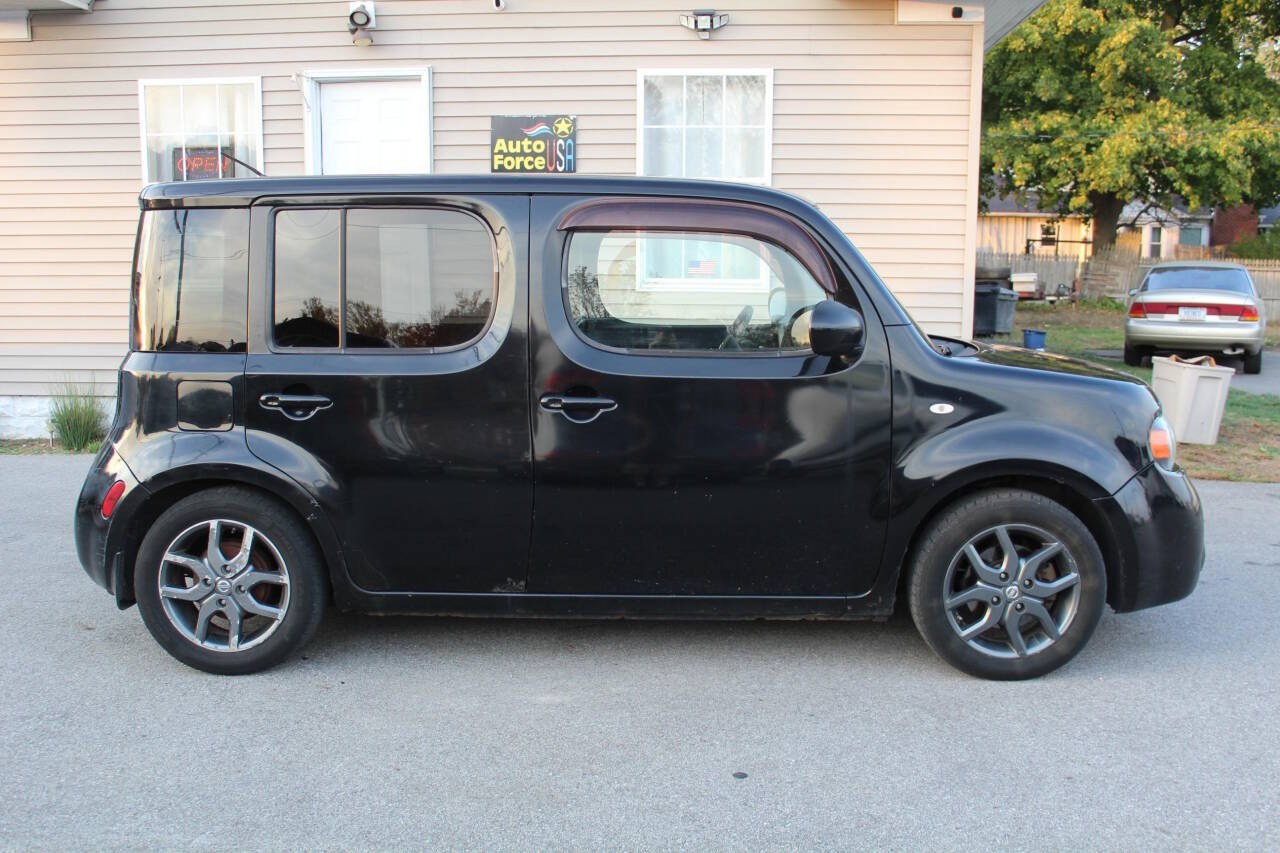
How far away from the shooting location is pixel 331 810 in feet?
10.3

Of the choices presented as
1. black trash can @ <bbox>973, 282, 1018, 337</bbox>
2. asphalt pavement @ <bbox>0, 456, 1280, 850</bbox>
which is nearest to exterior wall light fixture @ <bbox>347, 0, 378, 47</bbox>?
asphalt pavement @ <bbox>0, 456, 1280, 850</bbox>

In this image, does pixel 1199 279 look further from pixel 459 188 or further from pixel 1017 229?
pixel 1017 229

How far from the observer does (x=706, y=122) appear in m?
9.39

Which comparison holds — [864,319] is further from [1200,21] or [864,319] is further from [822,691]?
[1200,21]

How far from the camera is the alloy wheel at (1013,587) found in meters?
3.98

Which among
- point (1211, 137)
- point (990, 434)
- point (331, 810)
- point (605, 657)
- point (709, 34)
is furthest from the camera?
point (1211, 137)

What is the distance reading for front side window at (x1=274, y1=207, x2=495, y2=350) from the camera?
4.07 m

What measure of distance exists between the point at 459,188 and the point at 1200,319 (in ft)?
43.1

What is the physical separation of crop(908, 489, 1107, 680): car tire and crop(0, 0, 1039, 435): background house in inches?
224

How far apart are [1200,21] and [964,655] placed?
28412 mm

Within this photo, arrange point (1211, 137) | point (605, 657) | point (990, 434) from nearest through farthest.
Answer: point (990, 434), point (605, 657), point (1211, 137)

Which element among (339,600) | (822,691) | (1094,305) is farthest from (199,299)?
(1094,305)

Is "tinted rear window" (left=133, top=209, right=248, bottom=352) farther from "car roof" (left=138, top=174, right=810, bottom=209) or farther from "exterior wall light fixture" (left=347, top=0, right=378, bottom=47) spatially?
"exterior wall light fixture" (left=347, top=0, right=378, bottom=47)

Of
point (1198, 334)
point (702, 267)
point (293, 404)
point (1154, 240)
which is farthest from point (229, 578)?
point (1154, 240)
